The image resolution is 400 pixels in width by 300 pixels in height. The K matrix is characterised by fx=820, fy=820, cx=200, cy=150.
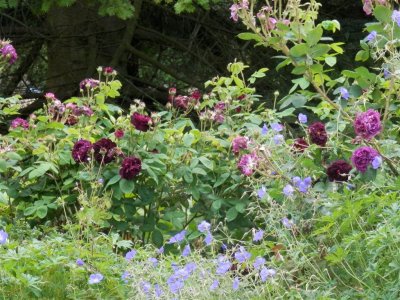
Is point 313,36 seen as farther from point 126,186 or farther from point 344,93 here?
point 126,186

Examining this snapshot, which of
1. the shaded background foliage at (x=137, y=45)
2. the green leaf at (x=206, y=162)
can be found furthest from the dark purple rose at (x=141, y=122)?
the shaded background foliage at (x=137, y=45)

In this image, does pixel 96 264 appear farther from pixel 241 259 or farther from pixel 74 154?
pixel 74 154

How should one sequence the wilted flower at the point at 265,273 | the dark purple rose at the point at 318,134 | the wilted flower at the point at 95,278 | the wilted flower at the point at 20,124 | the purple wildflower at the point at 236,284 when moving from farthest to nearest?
the wilted flower at the point at 20,124 < the dark purple rose at the point at 318,134 < the wilted flower at the point at 95,278 < the purple wildflower at the point at 236,284 < the wilted flower at the point at 265,273

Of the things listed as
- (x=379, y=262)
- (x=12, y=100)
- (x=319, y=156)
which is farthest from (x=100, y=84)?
(x=379, y=262)

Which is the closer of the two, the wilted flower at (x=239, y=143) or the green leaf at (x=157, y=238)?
the wilted flower at (x=239, y=143)

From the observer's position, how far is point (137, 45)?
8.62 metres

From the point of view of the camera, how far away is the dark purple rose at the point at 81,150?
4312 millimetres

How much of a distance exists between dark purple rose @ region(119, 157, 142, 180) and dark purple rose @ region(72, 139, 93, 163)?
20 cm

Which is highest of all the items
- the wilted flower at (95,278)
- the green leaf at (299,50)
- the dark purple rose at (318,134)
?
the green leaf at (299,50)

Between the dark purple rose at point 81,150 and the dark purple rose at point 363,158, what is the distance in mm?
1524

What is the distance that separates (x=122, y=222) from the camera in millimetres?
4629

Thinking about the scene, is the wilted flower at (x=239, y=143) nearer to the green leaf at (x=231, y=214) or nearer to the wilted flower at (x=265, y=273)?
the green leaf at (x=231, y=214)

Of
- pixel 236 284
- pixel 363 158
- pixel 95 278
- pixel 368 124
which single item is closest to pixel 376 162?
pixel 363 158

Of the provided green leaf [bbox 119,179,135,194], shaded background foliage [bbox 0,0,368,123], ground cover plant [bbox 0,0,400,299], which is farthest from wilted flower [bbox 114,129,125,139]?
shaded background foliage [bbox 0,0,368,123]
